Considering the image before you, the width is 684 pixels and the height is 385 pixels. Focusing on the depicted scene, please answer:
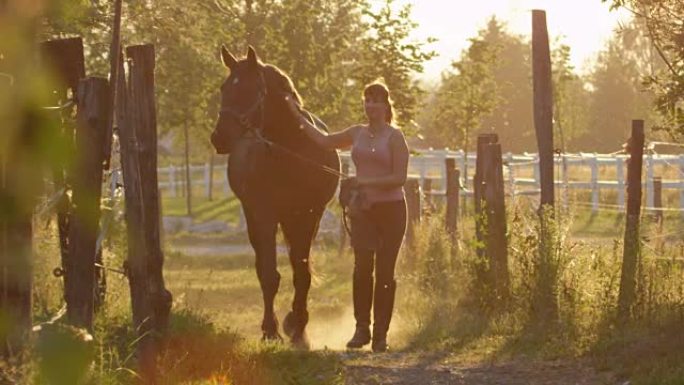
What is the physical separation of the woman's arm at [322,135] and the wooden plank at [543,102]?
6.84ft

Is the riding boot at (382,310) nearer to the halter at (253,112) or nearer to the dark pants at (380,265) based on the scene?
the dark pants at (380,265)

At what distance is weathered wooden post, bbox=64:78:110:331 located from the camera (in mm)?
8594

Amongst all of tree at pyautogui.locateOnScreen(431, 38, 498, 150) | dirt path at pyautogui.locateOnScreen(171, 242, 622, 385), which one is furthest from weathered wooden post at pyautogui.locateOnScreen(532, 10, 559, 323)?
tree at pyautogui.locateOnScreen(431, 38, 498, 150)

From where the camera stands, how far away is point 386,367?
1123 centimetres

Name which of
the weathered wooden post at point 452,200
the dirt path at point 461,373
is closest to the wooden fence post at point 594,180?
the weathered wooden post at point 452,200

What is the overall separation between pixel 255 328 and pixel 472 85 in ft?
35.2

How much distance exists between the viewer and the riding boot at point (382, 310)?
12789 millimetres

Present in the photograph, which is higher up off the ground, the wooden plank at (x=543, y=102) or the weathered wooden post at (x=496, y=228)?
the wooden plank at (x=543, y=102)

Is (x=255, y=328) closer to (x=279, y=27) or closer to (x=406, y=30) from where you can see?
(x=406, y=30)

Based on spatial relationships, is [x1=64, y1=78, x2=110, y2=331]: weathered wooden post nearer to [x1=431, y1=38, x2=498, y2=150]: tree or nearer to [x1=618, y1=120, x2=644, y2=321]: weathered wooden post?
[x1=618, y1=120, x2=644, y2=321]: weathered wooden post

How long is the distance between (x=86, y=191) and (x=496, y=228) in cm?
632

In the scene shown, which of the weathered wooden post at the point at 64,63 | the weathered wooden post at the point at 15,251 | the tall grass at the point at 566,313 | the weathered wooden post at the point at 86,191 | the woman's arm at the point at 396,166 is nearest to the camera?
the weathered wooden post at the point at 15,251

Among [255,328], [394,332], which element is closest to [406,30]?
[255,328]

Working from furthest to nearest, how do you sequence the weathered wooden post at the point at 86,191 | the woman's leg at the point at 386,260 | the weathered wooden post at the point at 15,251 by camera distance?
the woman's leg at the point at 386,260 → the weathered wooden post at the point at 86,191 → the weathered wooden post at the point at 15,251
